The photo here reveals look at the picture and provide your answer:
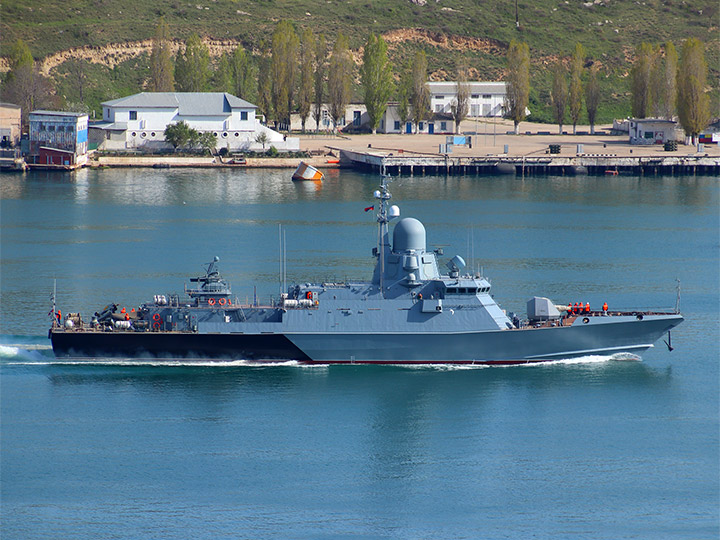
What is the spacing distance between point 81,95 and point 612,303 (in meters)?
83.3

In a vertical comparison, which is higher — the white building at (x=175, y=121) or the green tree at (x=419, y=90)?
the green tree at (x=419, y=90)

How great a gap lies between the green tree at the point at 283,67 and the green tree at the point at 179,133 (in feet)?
37.6

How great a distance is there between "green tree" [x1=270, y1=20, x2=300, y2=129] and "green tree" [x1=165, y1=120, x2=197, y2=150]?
11457 millimetres

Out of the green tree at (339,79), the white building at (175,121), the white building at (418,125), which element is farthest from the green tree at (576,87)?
the white building at (175,121)

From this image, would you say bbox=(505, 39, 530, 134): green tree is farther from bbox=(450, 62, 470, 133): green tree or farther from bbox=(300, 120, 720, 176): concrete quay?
bbox=(450, 62, 470, 133): green tree

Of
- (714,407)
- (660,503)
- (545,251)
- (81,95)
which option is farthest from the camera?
(81,95)

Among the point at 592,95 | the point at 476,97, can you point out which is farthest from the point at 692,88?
the point at 476,97

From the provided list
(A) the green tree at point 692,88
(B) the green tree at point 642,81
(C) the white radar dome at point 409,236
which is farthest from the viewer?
(B) the green tree at point 642,81

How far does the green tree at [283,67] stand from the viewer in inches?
4441

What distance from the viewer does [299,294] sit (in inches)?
1704

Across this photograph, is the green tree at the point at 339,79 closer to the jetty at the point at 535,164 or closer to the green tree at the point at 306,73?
the green tree at the point at 306,73

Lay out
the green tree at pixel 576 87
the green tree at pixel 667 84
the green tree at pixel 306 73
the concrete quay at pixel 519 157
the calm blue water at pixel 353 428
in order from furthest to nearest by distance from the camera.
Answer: the green tree at pixel 576 87 < the green tree at pixel 667 84 < the green tree at pixel 306 73 < the concrete quay at pixel 519 157 < the calm blue water at pixel 353 428

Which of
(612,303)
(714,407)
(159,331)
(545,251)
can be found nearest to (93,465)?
(159,331)

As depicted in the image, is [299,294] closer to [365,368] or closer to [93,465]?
[365,368]
